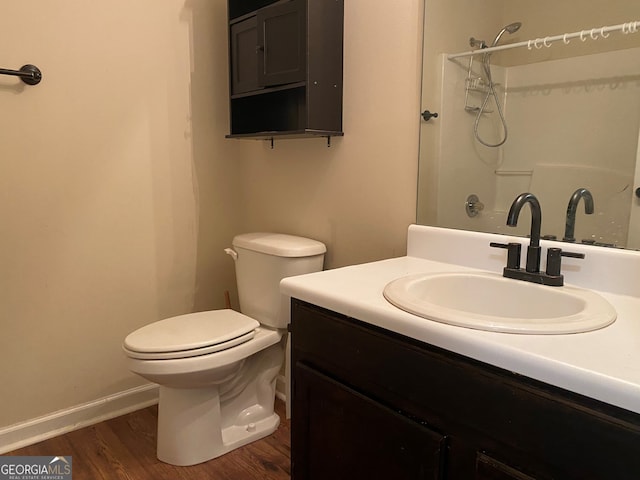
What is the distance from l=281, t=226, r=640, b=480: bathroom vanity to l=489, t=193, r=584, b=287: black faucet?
0.07 meters

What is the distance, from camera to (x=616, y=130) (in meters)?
1.22

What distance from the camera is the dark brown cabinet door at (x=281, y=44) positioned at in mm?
1622

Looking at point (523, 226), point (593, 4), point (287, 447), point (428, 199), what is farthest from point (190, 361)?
point (593, 4)

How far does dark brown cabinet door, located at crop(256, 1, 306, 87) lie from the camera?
1.62 metres

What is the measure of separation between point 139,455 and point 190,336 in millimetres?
532

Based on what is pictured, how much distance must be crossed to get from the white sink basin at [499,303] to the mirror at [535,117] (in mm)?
216

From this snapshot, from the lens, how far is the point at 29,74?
5.47ft

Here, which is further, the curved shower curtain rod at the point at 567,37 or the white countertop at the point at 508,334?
the curved shower curtain rod at the point at 567,37

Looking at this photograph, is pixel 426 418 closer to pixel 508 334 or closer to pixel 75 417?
pixel 508 334

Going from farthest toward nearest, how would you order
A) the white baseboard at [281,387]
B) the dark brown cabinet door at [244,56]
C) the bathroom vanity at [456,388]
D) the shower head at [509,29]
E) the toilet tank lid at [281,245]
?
the white baseboard at [281,387] → the dark brown cabinet door at [244,56] → the toilet tank lid at [281,245] → the shower head at [509,29] → the bathroom vanity at [456,388]

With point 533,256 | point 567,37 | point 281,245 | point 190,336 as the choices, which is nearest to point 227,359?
point 190,336

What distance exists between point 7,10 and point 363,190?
4.47 ft

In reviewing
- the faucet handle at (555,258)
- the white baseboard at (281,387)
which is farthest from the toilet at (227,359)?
the faucet handle at (555,258)

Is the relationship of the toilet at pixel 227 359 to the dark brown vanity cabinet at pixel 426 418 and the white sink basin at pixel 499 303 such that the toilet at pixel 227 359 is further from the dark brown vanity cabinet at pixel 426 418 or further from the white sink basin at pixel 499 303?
the white sink basin at pixel 499 303
